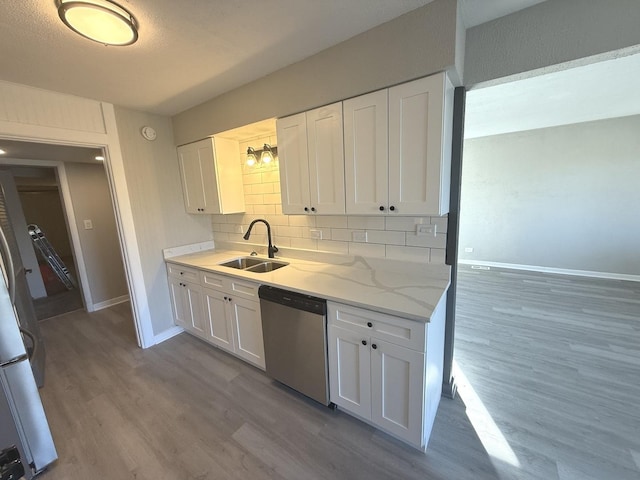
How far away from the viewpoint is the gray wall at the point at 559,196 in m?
3.95

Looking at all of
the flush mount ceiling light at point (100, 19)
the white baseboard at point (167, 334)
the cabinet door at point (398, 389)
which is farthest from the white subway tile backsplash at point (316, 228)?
the flush mount ceiling light at point (100, 19)

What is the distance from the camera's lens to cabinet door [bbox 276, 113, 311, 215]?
6.34 feet

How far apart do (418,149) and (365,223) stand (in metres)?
0.75

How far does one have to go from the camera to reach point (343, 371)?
1.64 metres

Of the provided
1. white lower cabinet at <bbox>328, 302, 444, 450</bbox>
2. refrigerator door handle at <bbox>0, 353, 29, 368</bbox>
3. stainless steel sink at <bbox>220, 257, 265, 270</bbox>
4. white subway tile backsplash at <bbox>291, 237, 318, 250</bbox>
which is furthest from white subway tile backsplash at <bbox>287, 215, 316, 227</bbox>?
refrigerator door handle at <bbox>0, 353, 29, 368</bbox>

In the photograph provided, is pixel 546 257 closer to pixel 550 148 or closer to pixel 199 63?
pixel 550 148

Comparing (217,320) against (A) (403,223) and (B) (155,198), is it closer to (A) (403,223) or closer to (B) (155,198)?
(B) (155,198)

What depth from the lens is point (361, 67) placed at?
5.16 feet

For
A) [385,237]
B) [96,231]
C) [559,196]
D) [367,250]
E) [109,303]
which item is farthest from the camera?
[559,196]

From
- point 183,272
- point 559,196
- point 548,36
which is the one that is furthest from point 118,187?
point 559,196

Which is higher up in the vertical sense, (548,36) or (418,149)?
(548,36)

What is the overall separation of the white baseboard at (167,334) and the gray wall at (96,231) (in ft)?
5.60

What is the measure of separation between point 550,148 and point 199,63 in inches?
214

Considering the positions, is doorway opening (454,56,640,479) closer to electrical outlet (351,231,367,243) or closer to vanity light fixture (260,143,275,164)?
electrical outlet (351,231,367,243)
